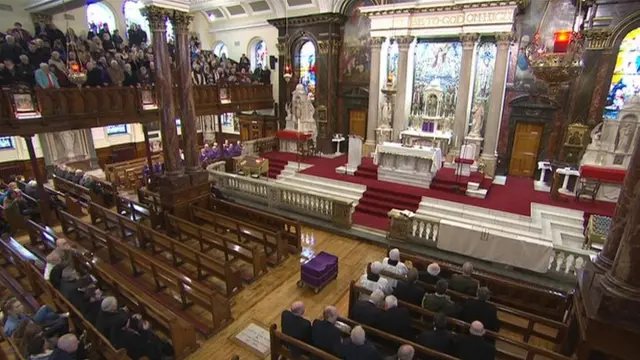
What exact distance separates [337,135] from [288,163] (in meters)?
3.07

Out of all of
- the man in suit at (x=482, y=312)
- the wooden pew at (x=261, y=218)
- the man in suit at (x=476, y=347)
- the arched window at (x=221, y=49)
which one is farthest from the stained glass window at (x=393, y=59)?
the man in suit at (x=476, y=347)

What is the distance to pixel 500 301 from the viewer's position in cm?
546

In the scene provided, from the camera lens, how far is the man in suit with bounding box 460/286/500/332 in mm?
4441

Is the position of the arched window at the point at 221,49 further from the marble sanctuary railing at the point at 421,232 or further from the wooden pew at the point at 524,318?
the wooden pew at the point at 524,318

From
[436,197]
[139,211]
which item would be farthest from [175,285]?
[436,197]

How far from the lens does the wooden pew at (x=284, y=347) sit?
3.88m

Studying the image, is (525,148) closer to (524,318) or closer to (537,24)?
(537,24)

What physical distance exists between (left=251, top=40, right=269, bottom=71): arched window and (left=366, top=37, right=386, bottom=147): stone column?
687 cm

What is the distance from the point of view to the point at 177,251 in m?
6.49

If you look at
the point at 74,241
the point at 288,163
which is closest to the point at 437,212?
the point at 288,163

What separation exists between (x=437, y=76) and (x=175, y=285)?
11914mm

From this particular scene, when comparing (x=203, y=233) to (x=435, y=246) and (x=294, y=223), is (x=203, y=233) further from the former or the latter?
(x=435, y=246)

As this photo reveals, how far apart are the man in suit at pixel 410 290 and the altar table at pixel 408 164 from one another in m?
6.27

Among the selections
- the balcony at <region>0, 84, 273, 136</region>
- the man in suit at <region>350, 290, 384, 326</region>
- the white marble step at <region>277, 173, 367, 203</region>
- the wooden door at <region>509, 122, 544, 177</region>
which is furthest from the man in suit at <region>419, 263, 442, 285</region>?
the wooden door at <region>509, 122, 544, 177</region>
